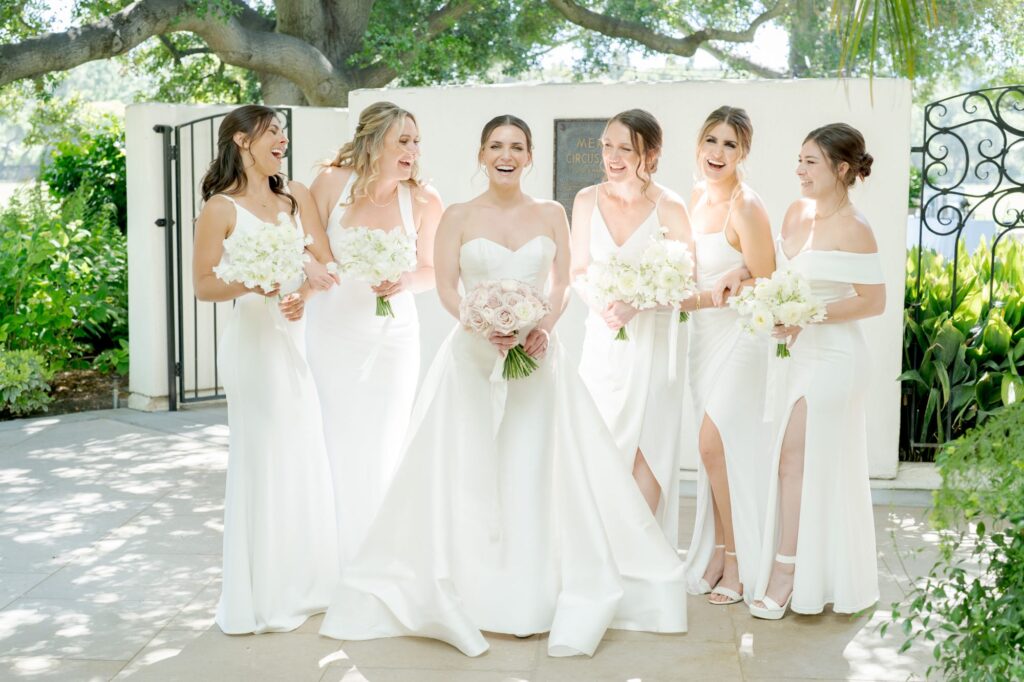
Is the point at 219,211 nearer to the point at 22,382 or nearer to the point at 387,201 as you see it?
the point at 387,201

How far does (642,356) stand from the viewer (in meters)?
5.77

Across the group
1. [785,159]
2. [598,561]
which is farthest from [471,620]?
[785,159]

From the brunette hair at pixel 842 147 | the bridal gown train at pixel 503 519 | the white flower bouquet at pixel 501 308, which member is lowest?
the bridal gown train at pixel 503 519

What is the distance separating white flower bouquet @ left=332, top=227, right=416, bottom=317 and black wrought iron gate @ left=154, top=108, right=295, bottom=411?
5.13 metres

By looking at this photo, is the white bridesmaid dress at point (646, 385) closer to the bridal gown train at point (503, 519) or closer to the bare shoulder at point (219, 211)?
the bridal gown train at point (503, 519)

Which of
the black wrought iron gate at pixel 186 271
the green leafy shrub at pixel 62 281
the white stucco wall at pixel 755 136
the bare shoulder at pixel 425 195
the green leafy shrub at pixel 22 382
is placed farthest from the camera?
the green leafy shrub at pixel 62 281

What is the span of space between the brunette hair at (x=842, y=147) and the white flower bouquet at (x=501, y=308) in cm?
142

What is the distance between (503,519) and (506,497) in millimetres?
96

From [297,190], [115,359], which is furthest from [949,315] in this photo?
[115,359]

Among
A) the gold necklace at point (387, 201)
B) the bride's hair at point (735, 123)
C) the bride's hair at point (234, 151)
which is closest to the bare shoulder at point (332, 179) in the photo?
the gold necklace at point (387, 201)

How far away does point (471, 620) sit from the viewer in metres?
5.10

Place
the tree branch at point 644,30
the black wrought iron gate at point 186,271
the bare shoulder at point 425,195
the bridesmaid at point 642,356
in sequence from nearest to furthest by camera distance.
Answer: the bridesmaid at point 642,356
the bare shoulder at point 425,195
the black wrought iron gate at point 186,271
the tree branch at point 644,30

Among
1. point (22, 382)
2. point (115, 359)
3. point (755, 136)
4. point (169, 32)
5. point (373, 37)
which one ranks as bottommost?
point (22, 382)

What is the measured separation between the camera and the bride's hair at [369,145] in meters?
5.65
